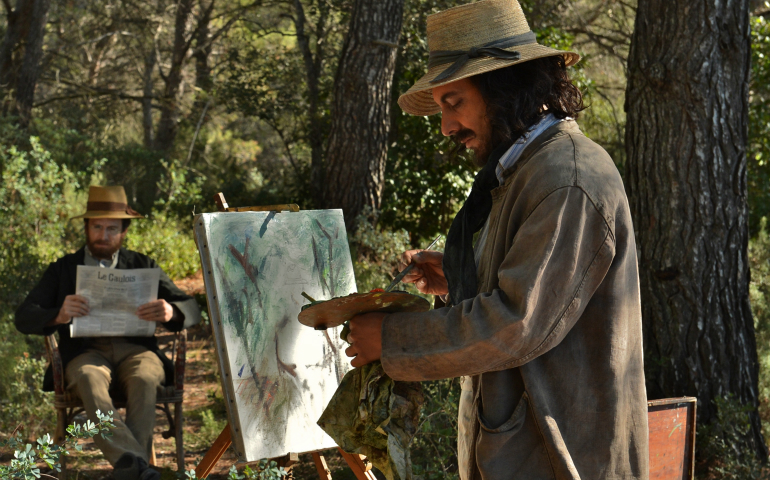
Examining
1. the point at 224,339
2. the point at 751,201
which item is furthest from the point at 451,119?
the point at 751,201

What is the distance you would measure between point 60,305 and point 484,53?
10.1 feet

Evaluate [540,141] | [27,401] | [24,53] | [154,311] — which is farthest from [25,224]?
[540,141]

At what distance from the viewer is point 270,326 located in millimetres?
2791

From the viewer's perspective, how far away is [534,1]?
859cm

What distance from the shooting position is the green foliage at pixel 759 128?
764 centimetres

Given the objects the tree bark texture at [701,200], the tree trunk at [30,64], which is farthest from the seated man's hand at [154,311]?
the tree trunk at [30,64]

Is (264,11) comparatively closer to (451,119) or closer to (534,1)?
(534,1)

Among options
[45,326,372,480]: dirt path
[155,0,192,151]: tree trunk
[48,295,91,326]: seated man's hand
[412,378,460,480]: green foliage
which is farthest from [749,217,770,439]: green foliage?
[155,0,192,151]: tree trunk

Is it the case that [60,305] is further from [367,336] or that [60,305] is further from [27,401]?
[367,336]

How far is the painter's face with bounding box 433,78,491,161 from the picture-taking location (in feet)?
5.70

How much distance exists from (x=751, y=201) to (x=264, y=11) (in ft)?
31.8

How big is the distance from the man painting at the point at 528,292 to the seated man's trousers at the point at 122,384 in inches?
81.3

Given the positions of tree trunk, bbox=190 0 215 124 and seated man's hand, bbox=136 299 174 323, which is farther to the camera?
tree trunk, bbox=190 0 215 124

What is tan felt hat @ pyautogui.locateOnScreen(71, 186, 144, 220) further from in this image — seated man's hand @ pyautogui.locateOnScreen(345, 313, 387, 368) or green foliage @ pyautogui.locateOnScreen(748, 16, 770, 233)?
green foliage @ pyautogui.locateOnScreen(748, 16, 770, 233)
